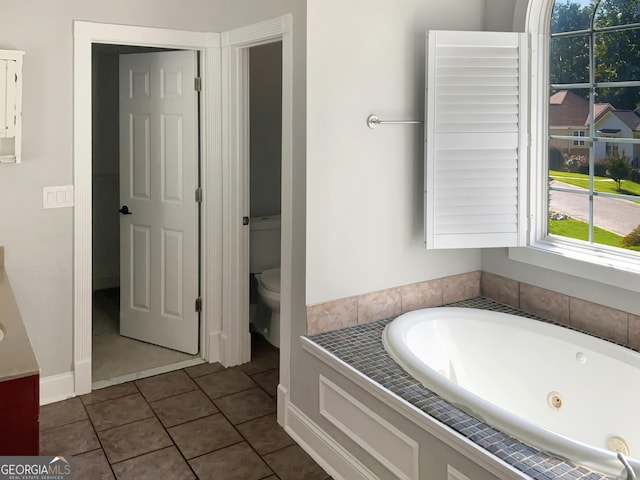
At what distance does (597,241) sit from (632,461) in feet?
4.41

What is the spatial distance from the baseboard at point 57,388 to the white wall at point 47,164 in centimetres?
3

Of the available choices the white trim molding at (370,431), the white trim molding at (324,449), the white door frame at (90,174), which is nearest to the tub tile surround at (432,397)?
the white trim molding at (370,431)

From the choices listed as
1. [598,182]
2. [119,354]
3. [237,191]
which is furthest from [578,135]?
[119,354]

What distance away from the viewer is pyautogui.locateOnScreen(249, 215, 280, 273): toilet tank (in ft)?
12.9

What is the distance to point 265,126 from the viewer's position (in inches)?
168

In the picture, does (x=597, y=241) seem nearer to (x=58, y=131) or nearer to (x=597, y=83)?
(x=597, y=83)

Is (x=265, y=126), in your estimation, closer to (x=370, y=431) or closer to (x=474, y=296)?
(x=474, y=296)

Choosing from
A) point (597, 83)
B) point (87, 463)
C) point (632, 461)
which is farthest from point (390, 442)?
point (597, 83)

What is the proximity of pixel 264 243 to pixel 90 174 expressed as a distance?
1.33 m

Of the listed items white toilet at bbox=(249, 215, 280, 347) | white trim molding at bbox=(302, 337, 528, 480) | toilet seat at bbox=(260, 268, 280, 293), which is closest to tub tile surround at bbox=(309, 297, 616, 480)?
white trim molding at bbox=(302, 337, 528, 480)

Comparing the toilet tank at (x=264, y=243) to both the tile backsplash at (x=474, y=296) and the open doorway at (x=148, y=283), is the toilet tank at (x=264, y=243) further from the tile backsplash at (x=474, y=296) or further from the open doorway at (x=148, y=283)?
the tile backsplash at (x=474, y=296)

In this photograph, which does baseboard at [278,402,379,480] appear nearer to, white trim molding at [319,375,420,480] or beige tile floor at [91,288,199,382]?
white trim molding at [319,375,420,480]

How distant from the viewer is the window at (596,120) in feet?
8.20

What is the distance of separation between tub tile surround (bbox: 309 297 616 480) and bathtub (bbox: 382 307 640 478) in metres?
0.05
